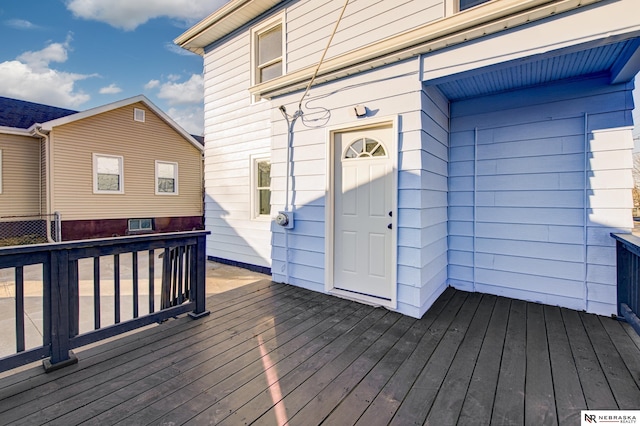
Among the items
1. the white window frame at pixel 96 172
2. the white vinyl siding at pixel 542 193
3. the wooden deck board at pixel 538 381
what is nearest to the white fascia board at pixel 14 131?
the white window frame at pixel 96 172

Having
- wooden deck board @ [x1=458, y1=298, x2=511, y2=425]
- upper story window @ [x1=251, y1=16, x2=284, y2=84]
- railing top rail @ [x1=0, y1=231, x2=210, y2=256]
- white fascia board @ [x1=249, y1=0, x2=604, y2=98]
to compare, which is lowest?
wooden deck board @ [x1=458, y1=298, x2=511, y2=425]

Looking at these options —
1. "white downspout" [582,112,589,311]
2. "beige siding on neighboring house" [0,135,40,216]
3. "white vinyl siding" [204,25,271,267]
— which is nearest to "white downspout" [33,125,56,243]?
"beige siding on neighboring house" [0,135,40,216]

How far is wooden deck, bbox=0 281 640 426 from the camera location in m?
1.65

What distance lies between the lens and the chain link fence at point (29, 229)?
26.8 feet

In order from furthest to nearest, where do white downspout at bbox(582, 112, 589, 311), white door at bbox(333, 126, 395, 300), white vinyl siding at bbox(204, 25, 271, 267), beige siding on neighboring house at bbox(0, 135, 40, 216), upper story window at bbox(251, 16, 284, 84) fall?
1. beige siding on neighboring house at bbox(0, 135, 40, 216)
2. white vinyl siding at bbox(204, 25, 271, 267)
3. upper story window at bbox(251, 16, 284, 84)
4. white door at bbox(333, 126, 395, 300)
5. white downspout at bbox(582, 112, 589, 311)

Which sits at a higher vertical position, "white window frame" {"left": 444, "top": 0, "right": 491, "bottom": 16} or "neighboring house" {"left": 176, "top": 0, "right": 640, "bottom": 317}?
"white window frame" {"left": 444, "top": 0, "right": 491, "bottom": 16}

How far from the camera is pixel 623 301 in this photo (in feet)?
9.41

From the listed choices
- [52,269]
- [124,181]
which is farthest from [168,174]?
[52,269]

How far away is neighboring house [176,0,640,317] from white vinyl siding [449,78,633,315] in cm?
1

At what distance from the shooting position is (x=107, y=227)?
9.16 meters

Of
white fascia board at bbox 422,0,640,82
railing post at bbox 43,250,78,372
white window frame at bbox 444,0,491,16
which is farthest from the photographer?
white window frame at bbox 444,0,491,16

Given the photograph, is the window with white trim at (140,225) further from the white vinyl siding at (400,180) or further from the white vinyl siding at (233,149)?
the white vinyl siding at (400,180)

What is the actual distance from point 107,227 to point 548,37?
35.9 ft

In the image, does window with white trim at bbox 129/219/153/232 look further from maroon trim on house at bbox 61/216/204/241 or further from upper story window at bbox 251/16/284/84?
upper story window at bbox 251/16/284/84
